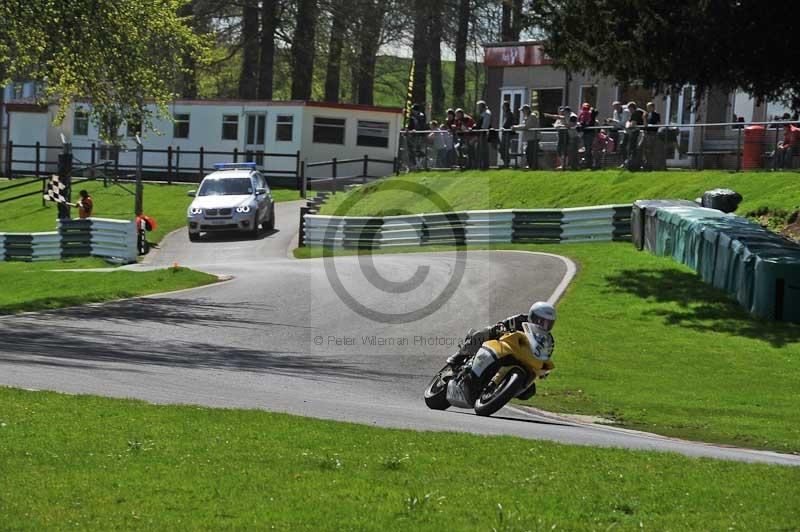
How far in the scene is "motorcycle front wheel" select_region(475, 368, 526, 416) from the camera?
502 inches

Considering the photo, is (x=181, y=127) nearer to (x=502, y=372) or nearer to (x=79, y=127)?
(x=79, y=127)

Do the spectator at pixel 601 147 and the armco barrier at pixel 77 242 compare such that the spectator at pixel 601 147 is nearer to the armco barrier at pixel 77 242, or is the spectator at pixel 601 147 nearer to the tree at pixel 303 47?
the armco barrier at pixel 77 242

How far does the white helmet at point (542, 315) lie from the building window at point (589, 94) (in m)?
33.5

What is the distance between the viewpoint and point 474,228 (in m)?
31.3

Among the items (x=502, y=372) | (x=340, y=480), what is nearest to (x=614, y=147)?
(x=502, y=372)

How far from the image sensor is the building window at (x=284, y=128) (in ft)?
171

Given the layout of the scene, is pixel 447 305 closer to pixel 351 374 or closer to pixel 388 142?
pixel 351 374

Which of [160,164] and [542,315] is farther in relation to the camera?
[160,164]

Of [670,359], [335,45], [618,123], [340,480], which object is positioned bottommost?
[670,359]

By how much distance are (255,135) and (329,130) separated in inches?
127

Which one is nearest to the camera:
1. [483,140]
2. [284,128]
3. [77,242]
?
[77,242]

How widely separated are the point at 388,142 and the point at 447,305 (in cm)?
3230

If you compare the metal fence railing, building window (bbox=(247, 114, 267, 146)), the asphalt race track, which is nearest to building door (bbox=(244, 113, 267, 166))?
building window (bbox=(247, 114, 267, 146))

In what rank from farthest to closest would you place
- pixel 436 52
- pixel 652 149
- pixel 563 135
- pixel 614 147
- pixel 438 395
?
pixel 436 52
pixel 563 135
pixel 614 147
pixel 652 149
pixel 438 395
